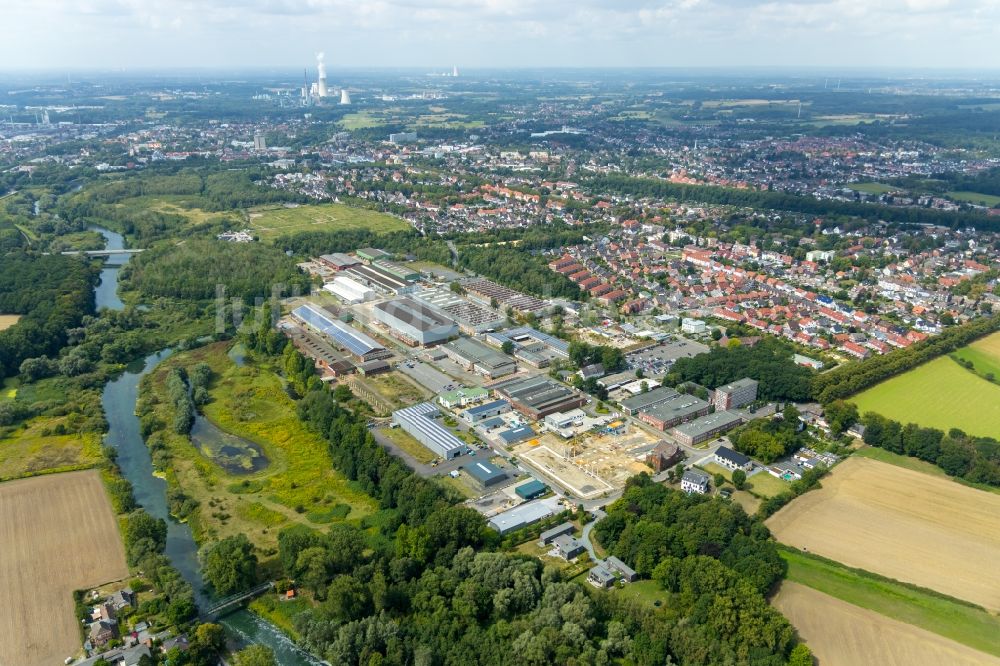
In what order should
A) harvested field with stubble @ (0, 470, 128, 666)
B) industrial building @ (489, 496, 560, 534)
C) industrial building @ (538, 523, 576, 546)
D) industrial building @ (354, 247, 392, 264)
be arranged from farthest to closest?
industrial building @ (354, 247, 392, 264), industrial building @ (489, 496, 560, 534), industrial building @ (538, 523, 576, 546), harvested field with stubble @ (0, 470, 128, 666)

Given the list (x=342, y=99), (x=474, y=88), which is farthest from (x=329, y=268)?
(x=474, y=88)

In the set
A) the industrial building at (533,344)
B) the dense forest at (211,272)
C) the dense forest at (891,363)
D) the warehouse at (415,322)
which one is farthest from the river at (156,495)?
the dense forest at (891,363)

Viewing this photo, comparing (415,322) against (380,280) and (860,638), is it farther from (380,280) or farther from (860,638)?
(860,638)

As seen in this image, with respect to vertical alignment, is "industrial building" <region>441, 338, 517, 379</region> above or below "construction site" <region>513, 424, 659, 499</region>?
above

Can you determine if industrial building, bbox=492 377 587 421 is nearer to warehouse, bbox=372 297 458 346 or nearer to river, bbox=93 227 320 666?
warehouse, bbox=372 297 458 346

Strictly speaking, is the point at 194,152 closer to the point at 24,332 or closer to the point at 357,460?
the point at 24,332

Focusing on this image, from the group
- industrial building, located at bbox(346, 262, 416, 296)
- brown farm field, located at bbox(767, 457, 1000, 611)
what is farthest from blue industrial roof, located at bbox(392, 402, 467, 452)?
industrial building, located at bbox(346, 262, 416, 296)

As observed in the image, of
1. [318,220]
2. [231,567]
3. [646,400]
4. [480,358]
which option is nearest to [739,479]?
[646,400]
